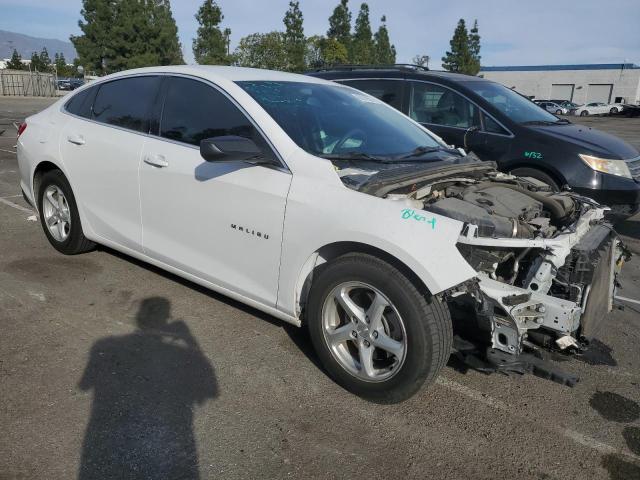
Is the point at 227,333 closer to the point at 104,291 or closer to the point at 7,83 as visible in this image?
the point at 104,291

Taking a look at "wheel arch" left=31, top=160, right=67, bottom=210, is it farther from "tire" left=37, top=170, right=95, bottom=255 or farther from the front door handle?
the front door handle

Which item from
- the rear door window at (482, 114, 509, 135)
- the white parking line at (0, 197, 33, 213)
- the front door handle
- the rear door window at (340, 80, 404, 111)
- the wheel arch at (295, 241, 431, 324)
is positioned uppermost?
the rear door window at (340, 80, 404, 111)

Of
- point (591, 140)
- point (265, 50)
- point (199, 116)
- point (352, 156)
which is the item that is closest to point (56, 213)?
point (199, 116)

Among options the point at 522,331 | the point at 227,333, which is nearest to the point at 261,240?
the point at 227,333

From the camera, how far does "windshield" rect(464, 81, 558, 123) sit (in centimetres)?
657

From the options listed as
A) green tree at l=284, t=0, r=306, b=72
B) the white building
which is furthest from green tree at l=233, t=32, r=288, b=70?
the white building

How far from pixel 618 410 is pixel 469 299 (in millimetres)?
1146

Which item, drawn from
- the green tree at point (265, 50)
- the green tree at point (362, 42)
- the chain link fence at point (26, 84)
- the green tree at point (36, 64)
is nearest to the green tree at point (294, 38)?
the green tree at point (265, 50)

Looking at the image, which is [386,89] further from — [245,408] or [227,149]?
[245,408]

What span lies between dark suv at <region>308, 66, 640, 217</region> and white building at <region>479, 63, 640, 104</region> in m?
65.6

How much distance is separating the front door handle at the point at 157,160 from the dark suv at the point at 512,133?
157 inches

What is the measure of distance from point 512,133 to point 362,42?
53.6 m

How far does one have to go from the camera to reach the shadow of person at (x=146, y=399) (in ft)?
8.18

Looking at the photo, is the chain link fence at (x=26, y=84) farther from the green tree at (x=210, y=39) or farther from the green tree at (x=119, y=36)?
the green tree at (x=210, y=39)
